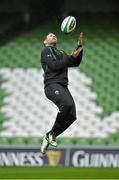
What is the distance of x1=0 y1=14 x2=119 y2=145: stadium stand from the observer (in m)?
16.8

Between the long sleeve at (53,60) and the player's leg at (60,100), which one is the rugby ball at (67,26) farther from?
the player's leg at (60,100)

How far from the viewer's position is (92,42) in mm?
20438

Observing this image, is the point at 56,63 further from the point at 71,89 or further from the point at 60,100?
the point at 71,89

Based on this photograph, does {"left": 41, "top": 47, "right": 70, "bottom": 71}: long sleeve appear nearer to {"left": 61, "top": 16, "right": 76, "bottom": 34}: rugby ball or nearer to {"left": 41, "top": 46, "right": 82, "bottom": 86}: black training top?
{"left": 41, "top": 46, "right": 82, "bottom": 86}: black training top

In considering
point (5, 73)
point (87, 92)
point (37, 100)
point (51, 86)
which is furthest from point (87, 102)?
point (51, 86)

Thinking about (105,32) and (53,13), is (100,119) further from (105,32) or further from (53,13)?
(53,13)

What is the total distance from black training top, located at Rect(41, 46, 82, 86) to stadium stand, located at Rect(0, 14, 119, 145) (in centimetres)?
697

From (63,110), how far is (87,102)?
8.52 m

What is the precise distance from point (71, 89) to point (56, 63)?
8.96m

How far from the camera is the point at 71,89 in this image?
60.2ft

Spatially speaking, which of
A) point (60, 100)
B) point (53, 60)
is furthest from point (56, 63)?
point (60, 100)

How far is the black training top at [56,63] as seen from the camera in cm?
941

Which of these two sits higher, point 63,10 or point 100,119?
point 63,10

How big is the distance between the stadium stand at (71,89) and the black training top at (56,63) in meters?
6.97
